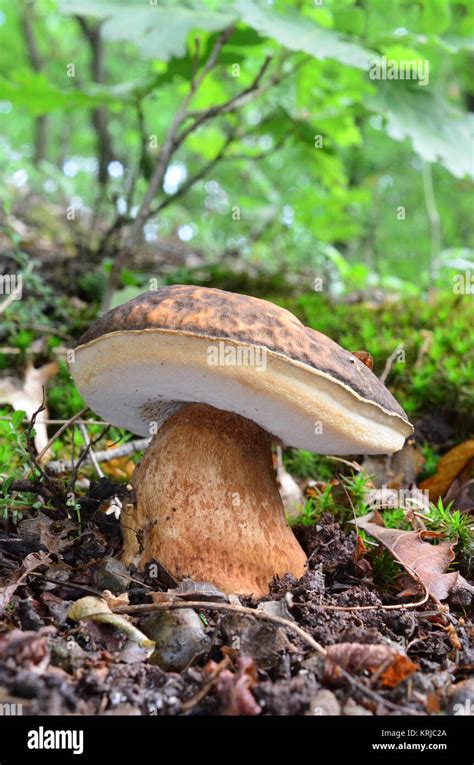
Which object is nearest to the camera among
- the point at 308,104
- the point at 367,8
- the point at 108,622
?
the point at 108,622

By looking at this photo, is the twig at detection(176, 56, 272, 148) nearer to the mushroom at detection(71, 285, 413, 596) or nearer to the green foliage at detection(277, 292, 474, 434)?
the green foliage at detection(277, 292, 474, 434)

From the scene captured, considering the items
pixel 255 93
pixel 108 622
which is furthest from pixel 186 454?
pixel 255 93

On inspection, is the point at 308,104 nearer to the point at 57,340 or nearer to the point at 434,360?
the point at 434,360

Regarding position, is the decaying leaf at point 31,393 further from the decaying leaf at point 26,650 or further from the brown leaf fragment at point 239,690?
the brown leaf fragment at point 239,690

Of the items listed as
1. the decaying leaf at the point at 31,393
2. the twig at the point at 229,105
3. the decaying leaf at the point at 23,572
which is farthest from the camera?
the twig at the point at 229,105

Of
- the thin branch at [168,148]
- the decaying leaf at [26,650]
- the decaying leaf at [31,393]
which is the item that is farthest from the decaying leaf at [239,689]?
the thin branch at [168,148]
